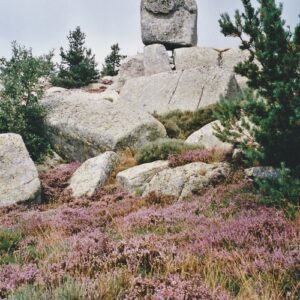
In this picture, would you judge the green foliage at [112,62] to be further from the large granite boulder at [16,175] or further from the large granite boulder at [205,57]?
the large granite boulder at [16,175]

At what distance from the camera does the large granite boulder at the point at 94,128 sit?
17484 mm

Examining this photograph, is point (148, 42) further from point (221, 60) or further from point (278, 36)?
point (278, 36)

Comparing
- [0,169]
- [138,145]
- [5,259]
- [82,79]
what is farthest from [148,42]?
[5,259]

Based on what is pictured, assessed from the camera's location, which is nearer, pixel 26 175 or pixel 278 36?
pixel 278 36

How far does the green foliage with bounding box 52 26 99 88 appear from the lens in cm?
3991

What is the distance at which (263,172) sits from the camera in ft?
37.0

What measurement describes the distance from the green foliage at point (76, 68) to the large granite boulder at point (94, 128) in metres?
19.7

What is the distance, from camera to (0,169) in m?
15.1

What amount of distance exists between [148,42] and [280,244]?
2640cm

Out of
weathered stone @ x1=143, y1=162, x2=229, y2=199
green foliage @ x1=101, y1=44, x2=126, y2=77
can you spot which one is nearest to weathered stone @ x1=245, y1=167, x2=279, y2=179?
weathered stone @ x1=143, y1=162, x2=229, y2=199

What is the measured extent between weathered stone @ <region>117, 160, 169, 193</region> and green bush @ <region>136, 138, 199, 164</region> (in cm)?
68

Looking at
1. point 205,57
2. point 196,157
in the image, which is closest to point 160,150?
point 196,157

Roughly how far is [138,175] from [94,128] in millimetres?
4738

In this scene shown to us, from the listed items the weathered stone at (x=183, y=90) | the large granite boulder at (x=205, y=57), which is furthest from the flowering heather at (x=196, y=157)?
the large granite boulder at (x=205, y=57)
